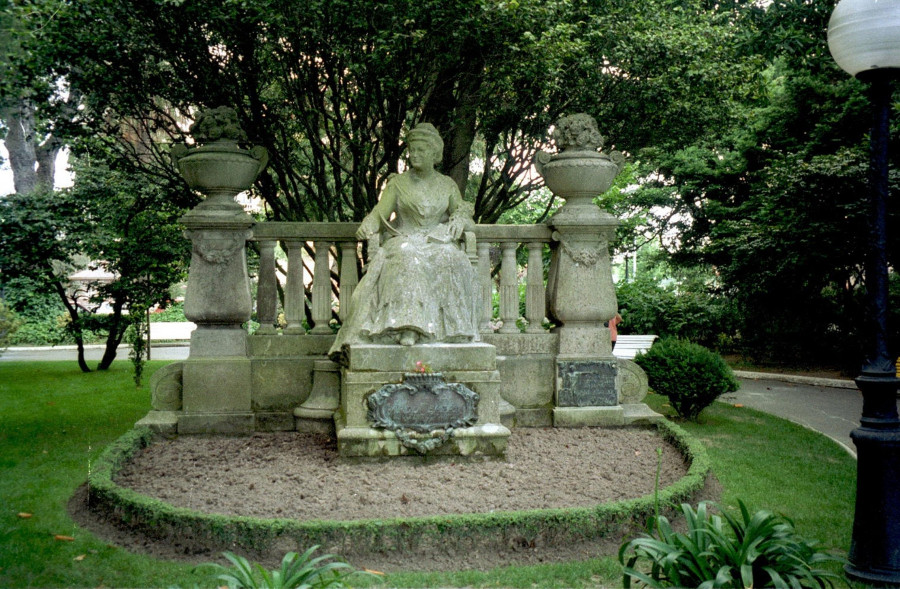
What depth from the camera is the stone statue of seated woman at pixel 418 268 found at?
249 inches

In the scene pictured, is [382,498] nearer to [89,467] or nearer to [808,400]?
[89,467]

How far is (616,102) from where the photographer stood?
9828 millimetres

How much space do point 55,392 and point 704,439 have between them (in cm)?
943

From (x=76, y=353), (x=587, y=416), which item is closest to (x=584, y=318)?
(x=587, y=416)

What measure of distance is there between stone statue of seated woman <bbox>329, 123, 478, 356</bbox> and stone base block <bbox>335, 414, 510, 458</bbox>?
79 cm

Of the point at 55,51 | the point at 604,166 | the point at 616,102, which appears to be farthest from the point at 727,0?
→ the point at 55,51

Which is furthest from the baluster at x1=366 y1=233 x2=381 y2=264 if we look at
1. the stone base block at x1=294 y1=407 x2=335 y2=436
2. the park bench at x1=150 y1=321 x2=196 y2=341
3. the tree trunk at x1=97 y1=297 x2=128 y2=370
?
the park bench at x1=150 y1=321 x2=196 y2=341

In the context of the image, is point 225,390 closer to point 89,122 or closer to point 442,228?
point 442,228

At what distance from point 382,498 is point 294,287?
115 inches

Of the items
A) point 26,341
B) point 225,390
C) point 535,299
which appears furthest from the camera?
point 26,341

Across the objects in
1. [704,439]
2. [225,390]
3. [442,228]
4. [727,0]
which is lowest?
[704,439]

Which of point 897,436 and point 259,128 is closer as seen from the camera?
point 897,436

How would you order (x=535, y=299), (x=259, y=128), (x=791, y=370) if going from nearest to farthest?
(x=535, y=299), (x=259, y=128), (x=791, y=370)

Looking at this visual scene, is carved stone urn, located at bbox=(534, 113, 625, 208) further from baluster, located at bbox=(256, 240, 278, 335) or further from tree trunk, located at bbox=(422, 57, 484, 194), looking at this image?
baluster, located at bbox=(256, 240, 278, 335)
